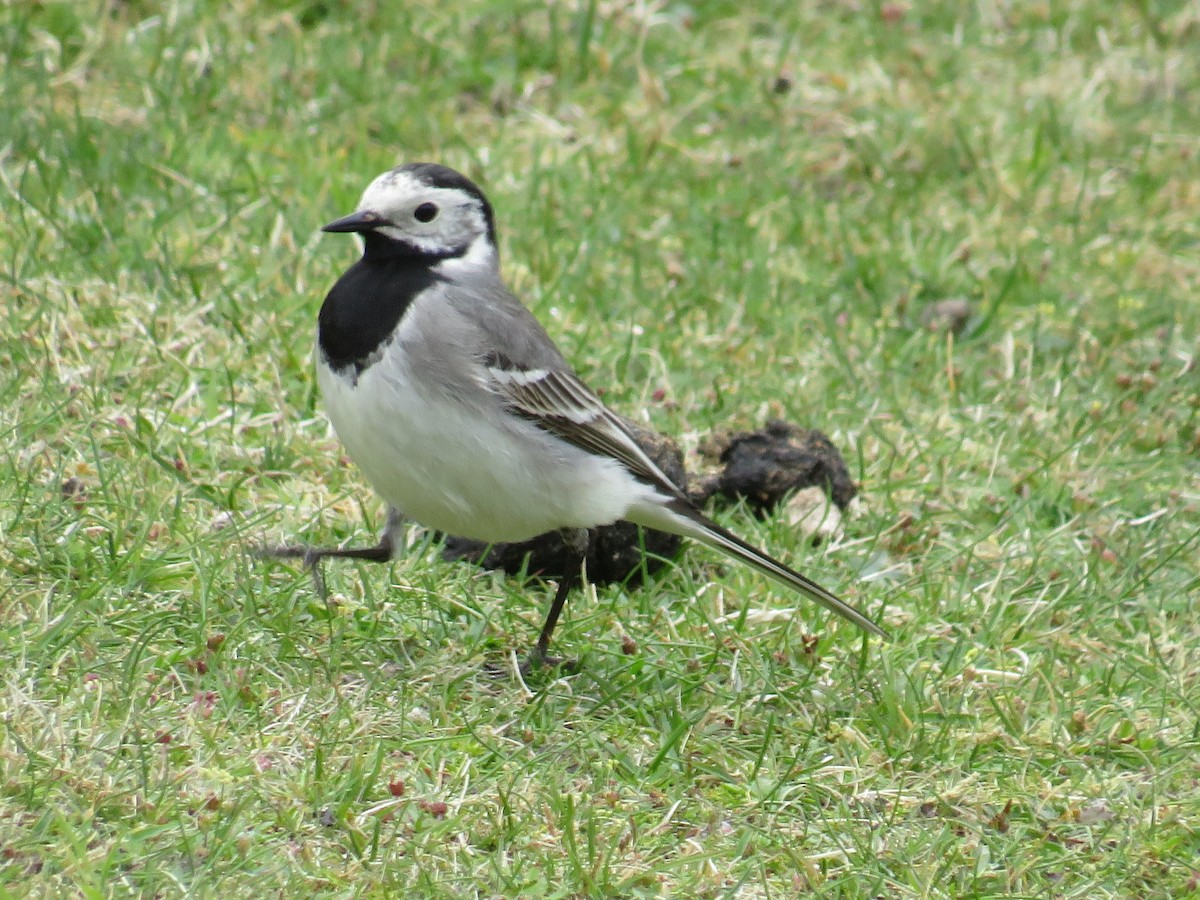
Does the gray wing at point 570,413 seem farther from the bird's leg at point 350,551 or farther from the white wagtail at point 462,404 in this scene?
the bird's leg at point 350,551

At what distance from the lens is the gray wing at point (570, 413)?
5.03 meters

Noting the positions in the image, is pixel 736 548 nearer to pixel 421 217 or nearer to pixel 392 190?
pixel 421 217

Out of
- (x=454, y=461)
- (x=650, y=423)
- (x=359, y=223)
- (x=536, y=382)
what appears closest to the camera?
(x=454, y=461)

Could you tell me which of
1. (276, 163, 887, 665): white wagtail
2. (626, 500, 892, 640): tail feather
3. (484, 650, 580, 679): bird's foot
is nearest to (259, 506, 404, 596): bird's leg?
(276, 163, 887, 665): white wagtail

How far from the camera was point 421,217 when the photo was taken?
5.14 metres

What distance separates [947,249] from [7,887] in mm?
5679

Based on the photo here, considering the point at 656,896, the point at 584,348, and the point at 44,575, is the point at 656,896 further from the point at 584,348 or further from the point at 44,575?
the point at 584,348

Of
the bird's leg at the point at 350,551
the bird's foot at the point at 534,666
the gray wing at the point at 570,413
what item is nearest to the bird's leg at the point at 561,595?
the bird's foot at the point at 534,666

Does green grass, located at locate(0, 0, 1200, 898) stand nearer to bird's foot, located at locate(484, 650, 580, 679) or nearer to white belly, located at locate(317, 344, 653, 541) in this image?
bird's foot, located at locate(484, 650, 580, 679)

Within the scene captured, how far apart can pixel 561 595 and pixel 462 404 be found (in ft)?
2.35

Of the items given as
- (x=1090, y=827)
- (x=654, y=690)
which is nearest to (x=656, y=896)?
(x=654, y=690)

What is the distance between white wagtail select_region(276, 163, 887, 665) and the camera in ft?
15.6

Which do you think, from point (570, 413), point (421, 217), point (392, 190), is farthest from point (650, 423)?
point (392, 190)

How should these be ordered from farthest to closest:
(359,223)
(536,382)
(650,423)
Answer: (650,423) → (536,382) → (359,223)
